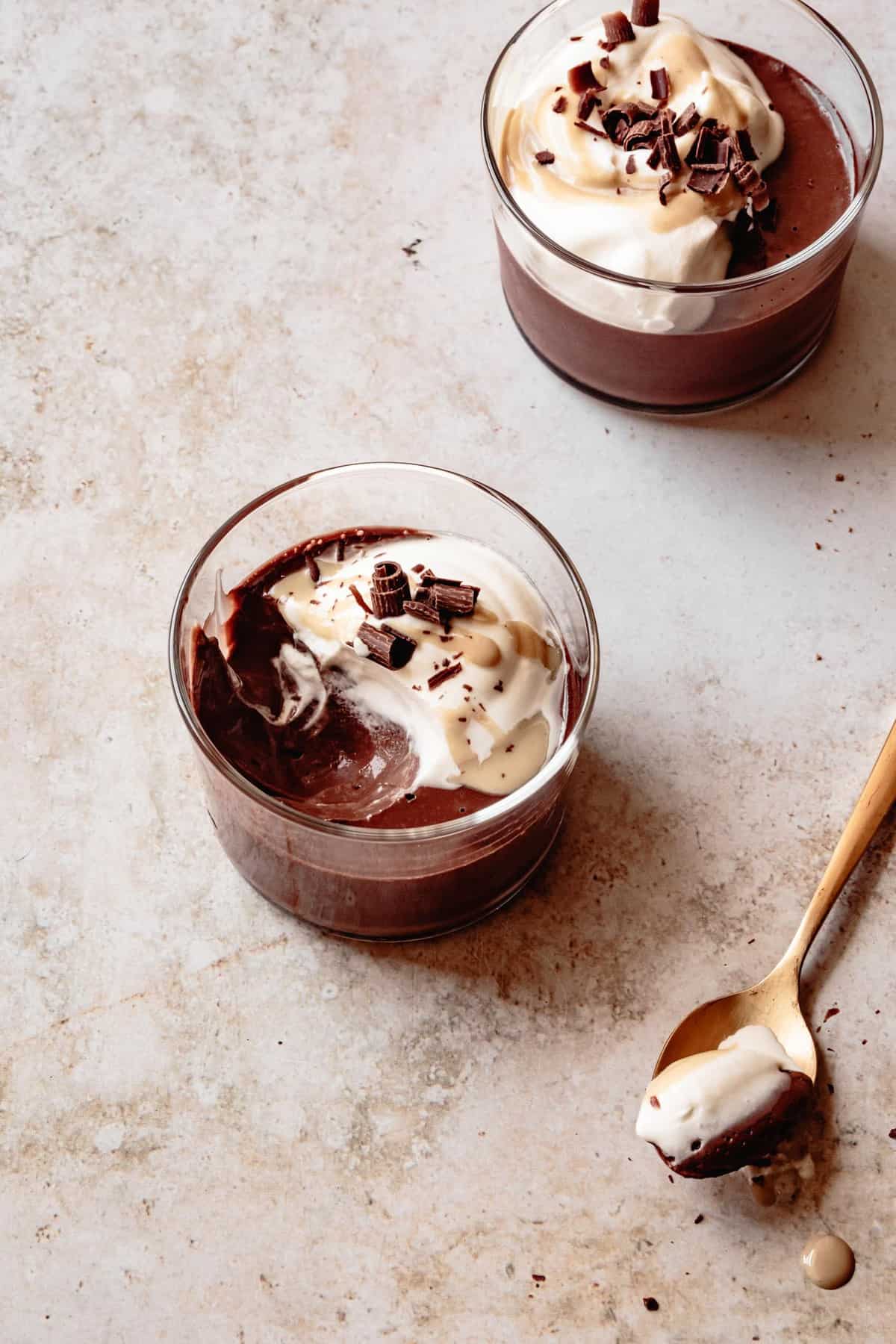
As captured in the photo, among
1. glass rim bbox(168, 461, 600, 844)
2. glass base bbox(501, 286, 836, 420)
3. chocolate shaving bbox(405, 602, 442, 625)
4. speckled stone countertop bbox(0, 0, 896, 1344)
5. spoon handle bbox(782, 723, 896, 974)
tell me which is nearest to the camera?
glass rim bbox(168, 461, 600, 844)

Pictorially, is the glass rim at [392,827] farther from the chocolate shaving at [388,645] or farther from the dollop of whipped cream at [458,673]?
the chocolate shaving at [388,645]

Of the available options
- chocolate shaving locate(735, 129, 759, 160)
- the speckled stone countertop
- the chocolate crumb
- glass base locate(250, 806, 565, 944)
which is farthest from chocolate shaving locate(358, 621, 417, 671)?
the chocolate crumb

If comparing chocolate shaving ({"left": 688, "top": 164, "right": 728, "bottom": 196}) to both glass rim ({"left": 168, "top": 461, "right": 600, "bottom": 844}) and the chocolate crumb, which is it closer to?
the chocolate crumb

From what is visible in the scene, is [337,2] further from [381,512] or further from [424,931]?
[424,931]

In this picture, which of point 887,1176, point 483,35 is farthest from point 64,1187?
point 483,35

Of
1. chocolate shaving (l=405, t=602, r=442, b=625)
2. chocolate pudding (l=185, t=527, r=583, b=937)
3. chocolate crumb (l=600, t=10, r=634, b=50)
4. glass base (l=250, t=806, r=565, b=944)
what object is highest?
chocolate crumb (l=600, t=10, r=634, b=50)

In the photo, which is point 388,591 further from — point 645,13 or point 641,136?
point 645,13

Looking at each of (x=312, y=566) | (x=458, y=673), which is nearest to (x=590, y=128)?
(x=312, y=566)
